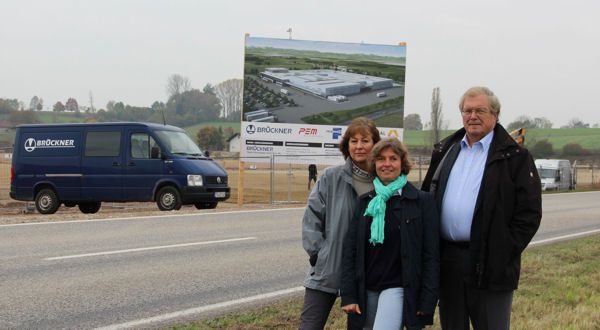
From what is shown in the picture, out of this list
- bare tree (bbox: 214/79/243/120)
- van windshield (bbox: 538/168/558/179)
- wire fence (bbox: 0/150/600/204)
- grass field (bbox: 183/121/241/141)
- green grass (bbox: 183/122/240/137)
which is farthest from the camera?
bare tree (bbox: 214/79/243/120)

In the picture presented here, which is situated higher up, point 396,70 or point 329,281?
point 396,70

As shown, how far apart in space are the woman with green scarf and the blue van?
13266 mm

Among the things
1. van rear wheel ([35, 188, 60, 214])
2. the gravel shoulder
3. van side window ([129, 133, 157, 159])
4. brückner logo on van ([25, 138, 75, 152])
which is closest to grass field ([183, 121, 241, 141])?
the gravel shoulder

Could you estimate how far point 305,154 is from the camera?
22.6 meters

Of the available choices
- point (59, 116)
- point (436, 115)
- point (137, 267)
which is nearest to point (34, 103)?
point (59, 116)

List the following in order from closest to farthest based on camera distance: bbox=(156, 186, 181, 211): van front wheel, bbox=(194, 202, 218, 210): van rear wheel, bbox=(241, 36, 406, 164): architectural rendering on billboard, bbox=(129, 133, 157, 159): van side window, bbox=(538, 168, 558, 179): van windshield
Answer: bbox=(156, 186, 181, 211): van front wheel, bbox=(129, 133, 157, 159): van side window, bbox=(194, 202, 218, 210): van rear wheel, bbox=(241, 36, 406, 164): architectural rendering on billboard, bbox=(538, 168, 558, 179): van windshield

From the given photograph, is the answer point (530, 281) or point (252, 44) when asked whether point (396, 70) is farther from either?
point (530, 281)

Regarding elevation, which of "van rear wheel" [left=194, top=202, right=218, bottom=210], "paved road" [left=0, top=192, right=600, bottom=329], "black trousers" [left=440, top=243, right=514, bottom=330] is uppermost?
"black trousers" [left=440, top=243, right=514, bottom=330]

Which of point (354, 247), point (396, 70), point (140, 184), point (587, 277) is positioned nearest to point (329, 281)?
point (354, 247)

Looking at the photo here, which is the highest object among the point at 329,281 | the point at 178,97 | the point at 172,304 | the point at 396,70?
the point at 178,97

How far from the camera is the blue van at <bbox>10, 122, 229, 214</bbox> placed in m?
16.5

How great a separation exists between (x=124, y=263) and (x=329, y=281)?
5525 mm

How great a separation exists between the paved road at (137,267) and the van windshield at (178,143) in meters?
3.19

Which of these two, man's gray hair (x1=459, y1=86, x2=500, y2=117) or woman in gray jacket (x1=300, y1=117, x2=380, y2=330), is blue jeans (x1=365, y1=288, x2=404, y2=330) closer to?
woman in gray jacket (x1=300, y1=117, x2=380, y2=330)
